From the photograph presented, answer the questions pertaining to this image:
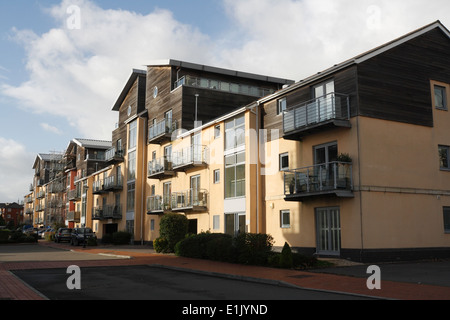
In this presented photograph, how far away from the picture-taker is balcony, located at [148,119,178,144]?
103ft

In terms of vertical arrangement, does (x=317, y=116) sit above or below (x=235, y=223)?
above

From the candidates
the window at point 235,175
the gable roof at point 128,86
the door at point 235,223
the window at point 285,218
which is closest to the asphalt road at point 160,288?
the window at point 285,218

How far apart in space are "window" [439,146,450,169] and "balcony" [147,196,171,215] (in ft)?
56.8

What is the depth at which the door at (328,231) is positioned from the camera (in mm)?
18688

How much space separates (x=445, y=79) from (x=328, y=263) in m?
11.0

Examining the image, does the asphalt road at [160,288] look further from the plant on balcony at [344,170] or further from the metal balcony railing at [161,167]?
the metal balcony railing at [161,167]

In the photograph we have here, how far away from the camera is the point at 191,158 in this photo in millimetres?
28047

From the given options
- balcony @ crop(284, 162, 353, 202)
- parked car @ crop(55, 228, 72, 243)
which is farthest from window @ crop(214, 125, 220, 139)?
parked car @ crop(55, 228, 72, 243)

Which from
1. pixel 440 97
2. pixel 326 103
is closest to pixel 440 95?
pixel 440 97

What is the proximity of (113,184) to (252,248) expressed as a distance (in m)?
26.6

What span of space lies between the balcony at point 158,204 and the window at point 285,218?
10.9m

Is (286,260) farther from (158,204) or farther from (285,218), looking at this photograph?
(158,204)
